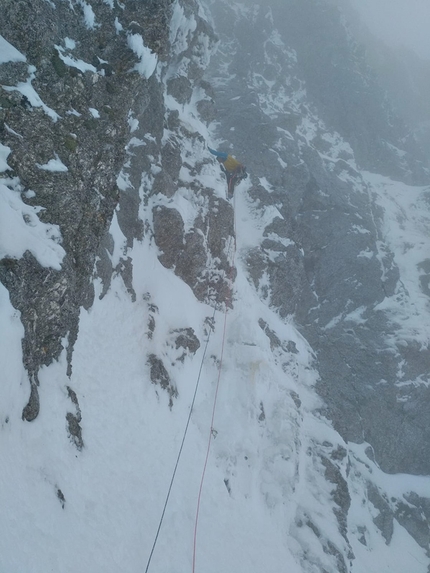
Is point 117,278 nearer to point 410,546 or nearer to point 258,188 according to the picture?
point 258,188

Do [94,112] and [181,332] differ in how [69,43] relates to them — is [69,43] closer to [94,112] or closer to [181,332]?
[94,112]

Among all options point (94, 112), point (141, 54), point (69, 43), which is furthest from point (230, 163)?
point (94, 112)

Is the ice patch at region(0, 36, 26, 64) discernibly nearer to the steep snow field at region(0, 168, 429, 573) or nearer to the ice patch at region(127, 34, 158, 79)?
the ice patch at region(127, 34, 158, 79)

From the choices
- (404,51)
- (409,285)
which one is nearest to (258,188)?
(409,285)

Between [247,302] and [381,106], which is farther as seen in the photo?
[381,106]

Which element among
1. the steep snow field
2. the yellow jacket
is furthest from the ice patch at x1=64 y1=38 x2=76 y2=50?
the yellow jacket

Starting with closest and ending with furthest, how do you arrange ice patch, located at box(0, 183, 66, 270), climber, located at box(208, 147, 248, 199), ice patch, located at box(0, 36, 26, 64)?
ice patch, located at box(0, 183, 66, 270) < ice patch, located at box(0, 36, 26, 64) < climber, located at box(208, 147, 248, 199)
